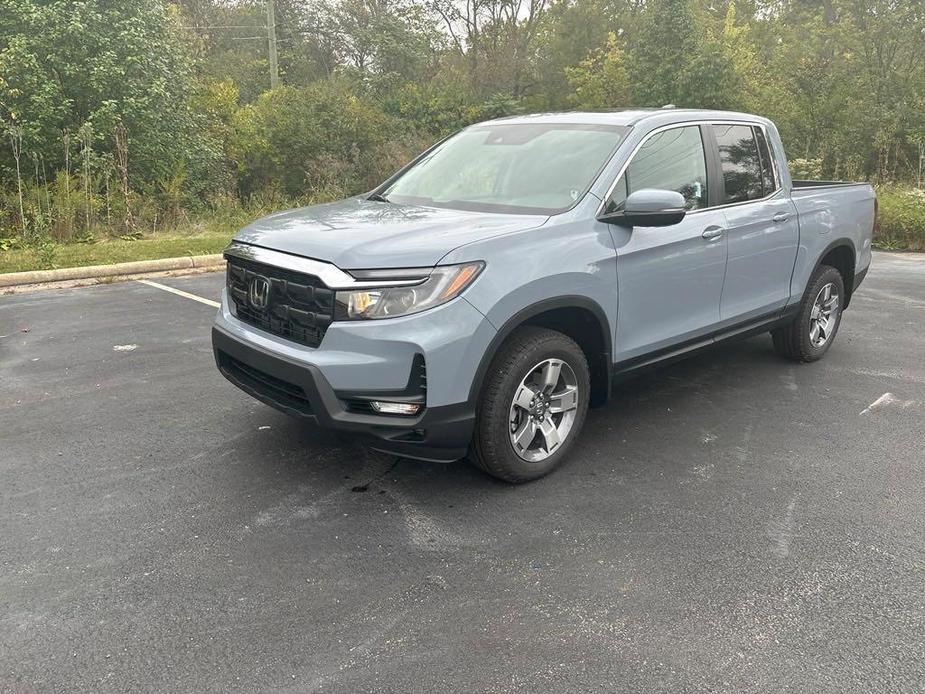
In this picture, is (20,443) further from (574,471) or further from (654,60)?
(654,60)

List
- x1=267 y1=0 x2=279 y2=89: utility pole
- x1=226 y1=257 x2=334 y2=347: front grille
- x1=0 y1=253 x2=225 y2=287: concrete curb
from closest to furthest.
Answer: x1=226 y1=257 x2=334 y2=347: front grille < x1=0 y1=253 x2=225 y2=287: concrete curb < x1=267 y1=0 x2=279 y2=89: utility pole

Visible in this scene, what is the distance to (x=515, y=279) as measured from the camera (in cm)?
335

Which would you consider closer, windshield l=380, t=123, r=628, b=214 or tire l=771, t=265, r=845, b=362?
windshield l=380, t=123, r=628, b=214

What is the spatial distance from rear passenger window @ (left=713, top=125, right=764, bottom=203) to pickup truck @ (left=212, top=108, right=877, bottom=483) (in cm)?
1

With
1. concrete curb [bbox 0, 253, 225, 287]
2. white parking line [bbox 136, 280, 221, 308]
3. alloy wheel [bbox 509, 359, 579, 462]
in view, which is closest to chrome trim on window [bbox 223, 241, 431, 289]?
alloy wheel [bbox 509, 359, 579, 462]

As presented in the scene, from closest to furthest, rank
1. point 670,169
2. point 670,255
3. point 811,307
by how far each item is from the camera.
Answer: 1. point 670,255
2. point 670,169
3. point 811,307

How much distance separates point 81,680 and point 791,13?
43.8m

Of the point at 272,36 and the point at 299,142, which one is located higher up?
the point at 272,36

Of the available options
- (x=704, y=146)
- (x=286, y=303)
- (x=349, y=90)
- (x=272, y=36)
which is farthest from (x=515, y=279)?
(x=272, y=36)

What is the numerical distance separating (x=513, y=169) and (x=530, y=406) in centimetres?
152

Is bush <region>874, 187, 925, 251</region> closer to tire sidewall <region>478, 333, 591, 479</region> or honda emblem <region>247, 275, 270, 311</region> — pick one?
tire sidewall <region>478, 333, 591, 479</region>

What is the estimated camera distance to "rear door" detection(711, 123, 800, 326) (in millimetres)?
4633

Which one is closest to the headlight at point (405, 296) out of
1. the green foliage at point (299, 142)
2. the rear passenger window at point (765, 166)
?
the rear passenger window at point (765, 166)

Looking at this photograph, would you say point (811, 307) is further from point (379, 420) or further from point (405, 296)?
point (379, 420)
